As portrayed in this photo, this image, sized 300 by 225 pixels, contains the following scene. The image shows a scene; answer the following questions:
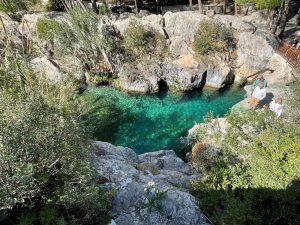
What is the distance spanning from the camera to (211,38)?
2130cm

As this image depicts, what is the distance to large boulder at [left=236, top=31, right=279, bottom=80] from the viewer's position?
20.8 meters

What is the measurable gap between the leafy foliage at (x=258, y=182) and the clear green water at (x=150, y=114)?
5.87m

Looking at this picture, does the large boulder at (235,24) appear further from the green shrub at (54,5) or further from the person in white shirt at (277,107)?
the green shrub at (54,5)

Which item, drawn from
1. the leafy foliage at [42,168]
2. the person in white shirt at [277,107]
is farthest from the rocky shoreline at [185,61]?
the leafy foliage at [42,168]

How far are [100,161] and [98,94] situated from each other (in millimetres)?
10739

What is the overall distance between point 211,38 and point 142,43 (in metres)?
4.89

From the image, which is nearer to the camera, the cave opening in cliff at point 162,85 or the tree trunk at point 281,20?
the cave opening in cliff at point 162,85

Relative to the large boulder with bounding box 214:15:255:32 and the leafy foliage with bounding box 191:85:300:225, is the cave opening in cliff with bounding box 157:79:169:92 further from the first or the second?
the leafy foliage with bounding box 191:85:300:225

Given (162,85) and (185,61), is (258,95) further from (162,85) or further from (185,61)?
(162,85)

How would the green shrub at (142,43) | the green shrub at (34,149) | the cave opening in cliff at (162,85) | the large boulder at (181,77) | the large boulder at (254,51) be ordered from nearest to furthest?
the green shrub at (34,149)
the large boulder at (181,77)
the large boulder at (254,51)
the cave opening in cliff at (162,85)
the green shrub at (142,43)

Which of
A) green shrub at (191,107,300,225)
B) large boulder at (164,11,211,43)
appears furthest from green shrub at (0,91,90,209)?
large boulder at (164,11,211,43)

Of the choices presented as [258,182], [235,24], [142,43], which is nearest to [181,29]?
[142,43]

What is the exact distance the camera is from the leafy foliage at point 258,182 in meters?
8.51

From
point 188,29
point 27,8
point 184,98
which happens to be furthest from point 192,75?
point 27,8
